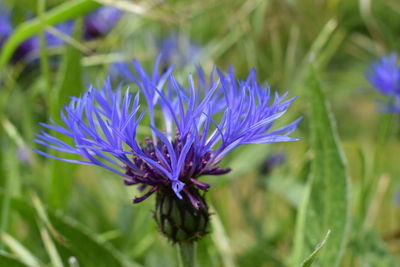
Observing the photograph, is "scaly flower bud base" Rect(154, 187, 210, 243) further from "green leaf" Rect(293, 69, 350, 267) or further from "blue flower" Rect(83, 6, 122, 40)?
"blue flower" Rect(83, 6, 122, 40)

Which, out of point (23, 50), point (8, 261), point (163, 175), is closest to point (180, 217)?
point (163, 175)

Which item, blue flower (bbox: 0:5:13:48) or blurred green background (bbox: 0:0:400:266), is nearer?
blurred green background (bbox: 0:0:400:266)

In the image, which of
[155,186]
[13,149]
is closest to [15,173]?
[13,149]

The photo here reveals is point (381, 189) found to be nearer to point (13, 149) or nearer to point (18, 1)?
point (13, 149)

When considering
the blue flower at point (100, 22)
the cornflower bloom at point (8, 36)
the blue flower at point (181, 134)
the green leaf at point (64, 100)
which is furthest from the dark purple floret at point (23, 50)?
the blue flower at point (181, 134)

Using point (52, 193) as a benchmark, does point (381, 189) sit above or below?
below

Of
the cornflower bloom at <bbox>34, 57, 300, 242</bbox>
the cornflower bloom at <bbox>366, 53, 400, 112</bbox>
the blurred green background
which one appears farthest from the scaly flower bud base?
the cornflower bloom at <bbox>366, 53, 400, 112</bbox>
